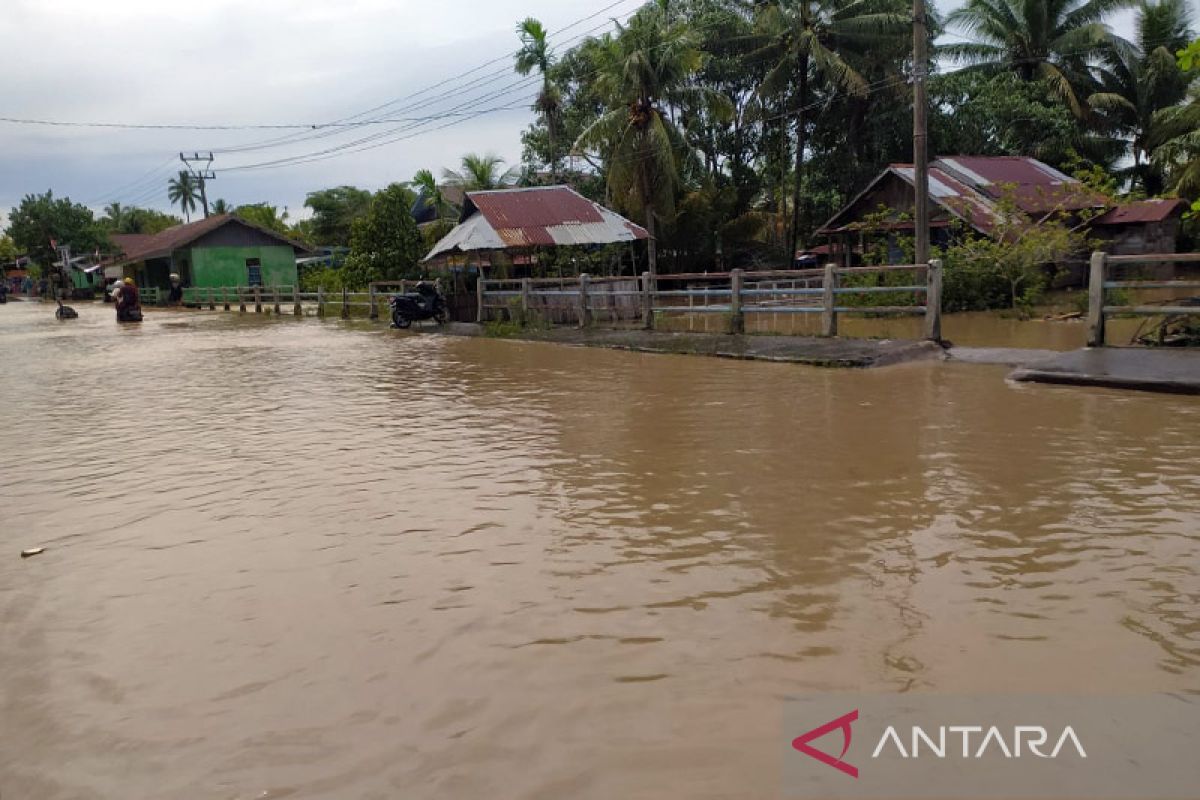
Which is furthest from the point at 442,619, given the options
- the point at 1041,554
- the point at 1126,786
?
the point at 1041,554

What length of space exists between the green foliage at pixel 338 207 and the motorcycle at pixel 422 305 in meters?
35.7

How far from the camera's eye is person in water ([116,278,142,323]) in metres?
29.9

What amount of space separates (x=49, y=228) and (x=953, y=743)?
243 feet

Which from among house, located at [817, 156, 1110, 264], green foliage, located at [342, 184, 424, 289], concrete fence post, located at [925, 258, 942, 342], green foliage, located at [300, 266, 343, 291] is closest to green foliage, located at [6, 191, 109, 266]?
green foliage, located at [300, 266, 343, 291]

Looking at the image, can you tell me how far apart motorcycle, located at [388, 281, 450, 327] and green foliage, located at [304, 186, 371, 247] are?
35.7 meters

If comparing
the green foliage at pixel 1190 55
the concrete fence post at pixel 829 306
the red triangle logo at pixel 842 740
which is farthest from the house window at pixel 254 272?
the red triangle logo at pixel 842 740

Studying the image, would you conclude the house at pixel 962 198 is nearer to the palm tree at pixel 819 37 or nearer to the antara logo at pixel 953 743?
the palm tree at pixel 819 37

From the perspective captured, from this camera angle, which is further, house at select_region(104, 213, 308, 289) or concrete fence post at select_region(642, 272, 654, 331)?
house at select_region(104, 213, 308, 289)

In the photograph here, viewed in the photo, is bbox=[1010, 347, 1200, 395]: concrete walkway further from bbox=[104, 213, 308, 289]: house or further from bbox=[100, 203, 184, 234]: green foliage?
bbox=[100, 203, 184, 234]: green foliage

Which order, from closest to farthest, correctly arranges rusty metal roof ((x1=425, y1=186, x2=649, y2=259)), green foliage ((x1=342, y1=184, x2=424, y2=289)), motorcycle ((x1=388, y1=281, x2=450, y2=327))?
1. motorcycle ((x1=388, y1=281, x2=450, y2=327))
2. rusty metal roof ((x1=425, y1=186, x2=649, y2=259))
3. green foliage ((x1=342, y1=184, x2=424, y2=289))

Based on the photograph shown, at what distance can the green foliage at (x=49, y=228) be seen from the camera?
210ft

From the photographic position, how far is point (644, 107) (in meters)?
30.0

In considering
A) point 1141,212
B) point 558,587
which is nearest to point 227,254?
point 1141,212

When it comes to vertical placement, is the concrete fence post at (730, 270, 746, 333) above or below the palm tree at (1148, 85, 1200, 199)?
below
